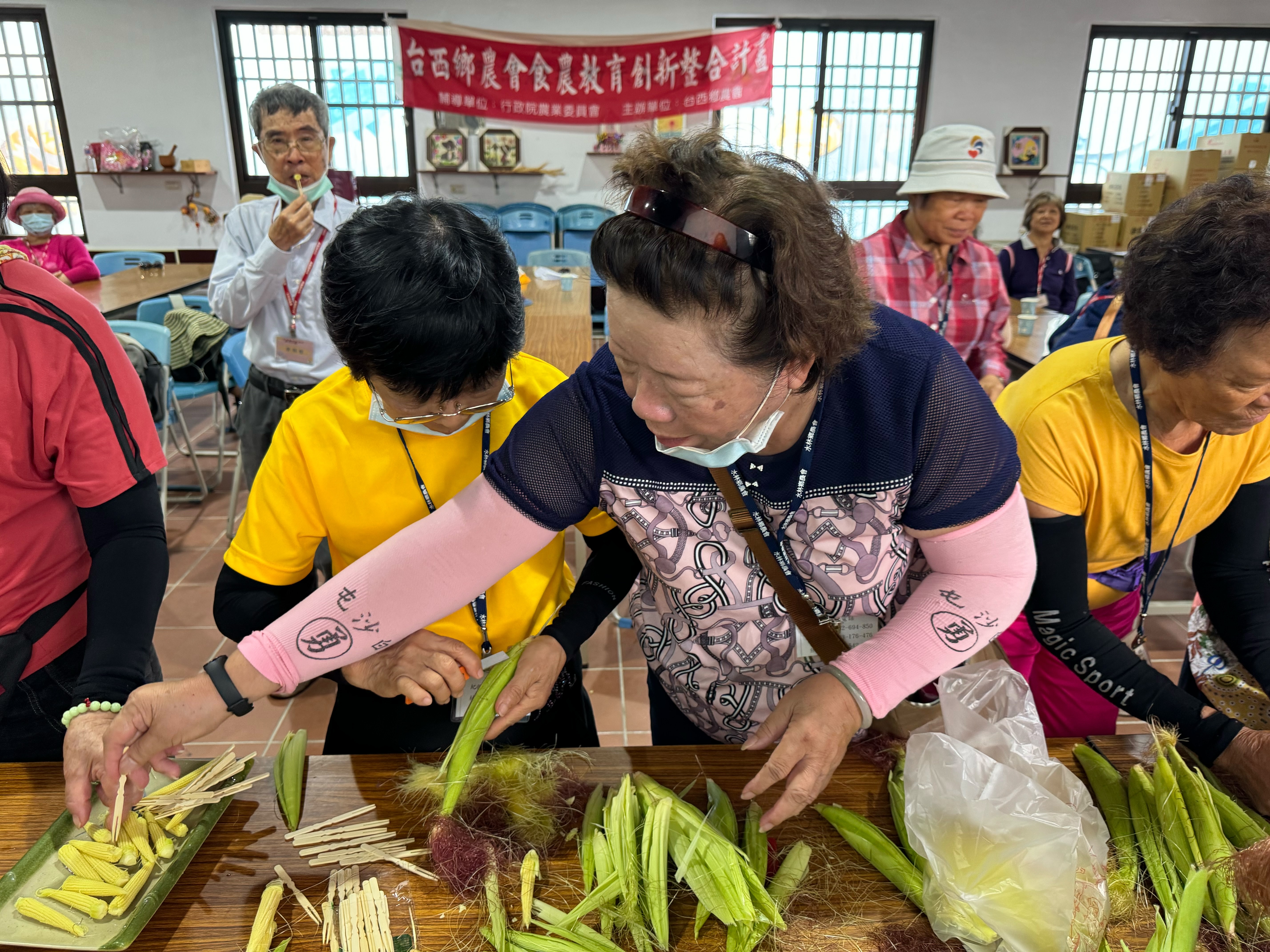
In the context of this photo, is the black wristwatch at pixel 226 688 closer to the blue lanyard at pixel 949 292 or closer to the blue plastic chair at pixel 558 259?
the blue lanyard at pixel 949 292

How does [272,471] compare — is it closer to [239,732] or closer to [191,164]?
[239,732]

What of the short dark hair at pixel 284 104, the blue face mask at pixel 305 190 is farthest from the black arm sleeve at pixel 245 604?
the short dark hair at pixel 284 104

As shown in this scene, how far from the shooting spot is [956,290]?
10.6 ft

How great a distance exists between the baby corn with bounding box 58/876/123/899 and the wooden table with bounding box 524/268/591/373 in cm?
193

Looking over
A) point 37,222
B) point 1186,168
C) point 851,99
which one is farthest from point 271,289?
point 851,99

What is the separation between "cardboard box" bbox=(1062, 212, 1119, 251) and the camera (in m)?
7.57

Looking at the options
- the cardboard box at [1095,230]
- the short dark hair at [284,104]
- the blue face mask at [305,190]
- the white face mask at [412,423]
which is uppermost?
the short dark hair at [284,104]

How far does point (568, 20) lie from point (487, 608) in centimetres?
857

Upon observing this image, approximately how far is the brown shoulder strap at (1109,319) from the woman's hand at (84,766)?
243 cm

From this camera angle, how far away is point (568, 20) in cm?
834

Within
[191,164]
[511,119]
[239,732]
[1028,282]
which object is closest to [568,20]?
[511,119]

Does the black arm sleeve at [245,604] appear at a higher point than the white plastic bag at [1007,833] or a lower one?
higher

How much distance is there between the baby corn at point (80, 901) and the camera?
94 cm

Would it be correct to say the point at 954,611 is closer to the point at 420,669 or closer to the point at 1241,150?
the point at 420,669
